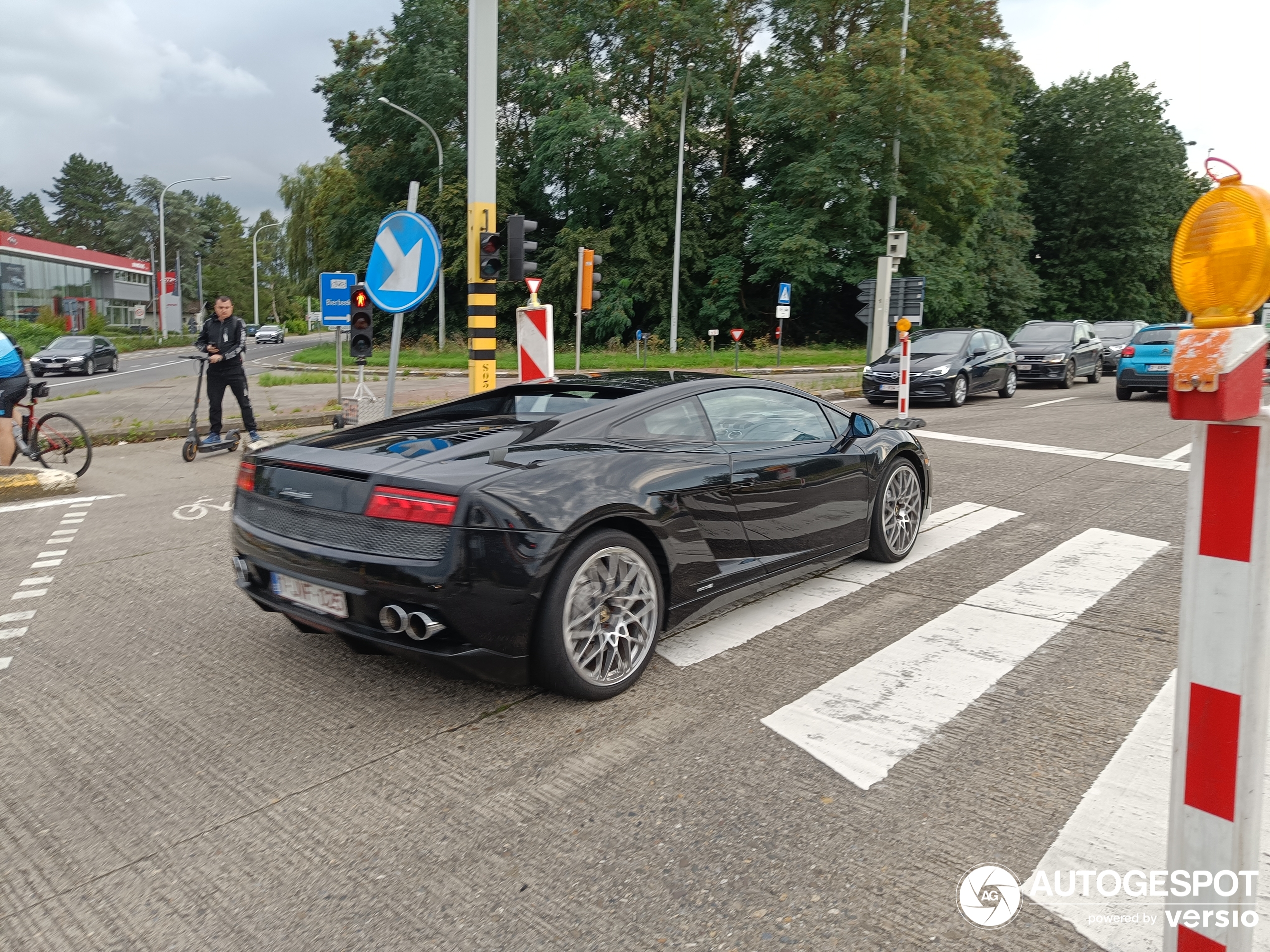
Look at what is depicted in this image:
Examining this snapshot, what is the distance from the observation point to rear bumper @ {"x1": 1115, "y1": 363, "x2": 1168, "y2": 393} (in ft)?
61.2

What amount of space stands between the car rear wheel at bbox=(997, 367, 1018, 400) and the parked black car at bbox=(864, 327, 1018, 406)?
16 millimetres

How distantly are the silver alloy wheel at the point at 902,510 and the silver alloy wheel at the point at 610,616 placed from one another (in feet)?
Answer: 7.95

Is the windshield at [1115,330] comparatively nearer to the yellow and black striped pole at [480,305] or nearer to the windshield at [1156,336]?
the windshield at [1156,336]

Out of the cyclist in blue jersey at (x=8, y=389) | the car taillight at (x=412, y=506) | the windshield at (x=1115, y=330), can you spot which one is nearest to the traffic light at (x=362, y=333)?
the cyclist in blue jersey at (x=8, y=389)

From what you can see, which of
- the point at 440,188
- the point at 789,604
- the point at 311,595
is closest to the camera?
the point at 311,595

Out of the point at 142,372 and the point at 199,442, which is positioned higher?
the point at 142,372

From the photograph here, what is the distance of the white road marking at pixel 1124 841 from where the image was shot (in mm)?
2395

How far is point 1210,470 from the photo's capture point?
171cm

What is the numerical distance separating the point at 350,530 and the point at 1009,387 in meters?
19.5

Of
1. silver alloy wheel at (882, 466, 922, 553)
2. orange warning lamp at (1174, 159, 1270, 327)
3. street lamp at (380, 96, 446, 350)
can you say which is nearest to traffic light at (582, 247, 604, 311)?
silver alloy wheel at (882, 466, 922, 553)

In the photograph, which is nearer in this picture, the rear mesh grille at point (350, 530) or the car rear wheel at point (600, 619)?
the rear mesh grille at point (350, 530)

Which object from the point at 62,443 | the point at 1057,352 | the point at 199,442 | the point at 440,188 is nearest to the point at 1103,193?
the point at 1057,352

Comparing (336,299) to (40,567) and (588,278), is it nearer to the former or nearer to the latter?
(588,278)

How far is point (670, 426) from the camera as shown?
443 cm
